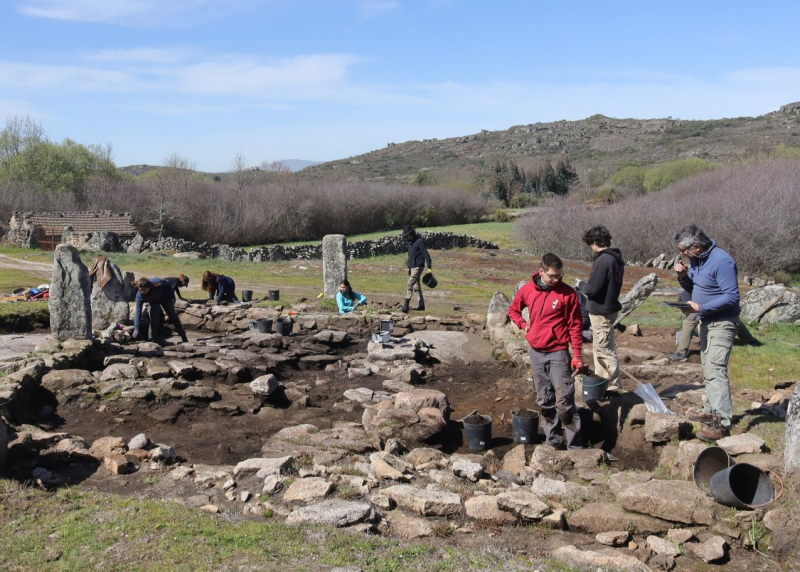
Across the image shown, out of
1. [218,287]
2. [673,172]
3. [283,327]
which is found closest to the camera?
[283,327]

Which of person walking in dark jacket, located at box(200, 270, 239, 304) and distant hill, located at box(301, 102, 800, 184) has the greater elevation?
distant hill, located at box(301, 102, 800, 184)

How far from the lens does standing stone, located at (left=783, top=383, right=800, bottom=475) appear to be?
17.6ft

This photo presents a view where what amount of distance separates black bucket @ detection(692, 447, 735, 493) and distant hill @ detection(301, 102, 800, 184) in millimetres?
81260

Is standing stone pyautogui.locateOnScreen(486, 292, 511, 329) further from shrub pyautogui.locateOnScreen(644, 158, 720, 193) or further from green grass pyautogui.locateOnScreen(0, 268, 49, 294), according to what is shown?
shrub pyautogui.locateOnScreen(644, 158, 720, 193)

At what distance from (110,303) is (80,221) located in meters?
25.4

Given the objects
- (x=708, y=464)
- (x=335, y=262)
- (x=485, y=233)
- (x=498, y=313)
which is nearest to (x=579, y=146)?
(x=485, y=233)

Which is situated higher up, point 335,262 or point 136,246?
point 136,246

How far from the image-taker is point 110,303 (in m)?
13.9

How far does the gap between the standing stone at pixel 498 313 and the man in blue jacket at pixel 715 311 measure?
22.8 ft

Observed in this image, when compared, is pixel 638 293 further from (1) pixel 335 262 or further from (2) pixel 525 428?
(1) pixel 335 262

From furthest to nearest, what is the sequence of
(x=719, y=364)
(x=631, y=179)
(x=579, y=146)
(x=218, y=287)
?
(x=579, y=146) → (x=631, y=179) → (x=218, y=287) → (x=719, y=364)

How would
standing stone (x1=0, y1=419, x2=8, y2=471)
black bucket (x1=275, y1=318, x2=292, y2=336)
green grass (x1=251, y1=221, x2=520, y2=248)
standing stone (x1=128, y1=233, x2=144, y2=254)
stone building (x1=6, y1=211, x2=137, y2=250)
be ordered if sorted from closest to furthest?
1. standing stone (x1=0, y1=419, x2=8, y2=471)
2. black bucket (x1=275, y1=318, x2=292, y2=336)
3. stone building (x1=6, y1=211, x2=137, y2=250)
4. standing stone (x1=128, y1=233, x2=144, y2=254)
5. green grass (x1=251, y1=221, x2=520, y2=248)

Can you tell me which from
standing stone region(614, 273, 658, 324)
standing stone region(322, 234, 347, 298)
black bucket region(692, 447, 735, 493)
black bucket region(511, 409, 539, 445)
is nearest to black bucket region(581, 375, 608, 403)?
black bucket region(511, 409, 539, 445)

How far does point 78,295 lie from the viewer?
1105cm
